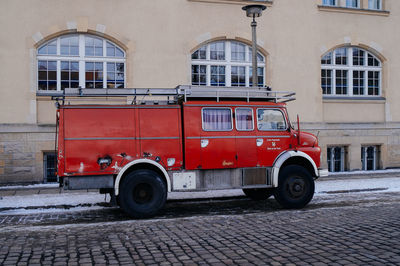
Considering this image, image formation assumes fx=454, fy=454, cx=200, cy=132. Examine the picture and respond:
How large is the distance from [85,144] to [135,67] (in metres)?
7.36

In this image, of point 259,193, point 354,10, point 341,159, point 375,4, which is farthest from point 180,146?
point 375,4

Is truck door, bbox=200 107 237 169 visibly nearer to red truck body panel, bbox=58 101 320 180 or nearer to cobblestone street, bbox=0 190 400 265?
red truck body panel, bbox=58 101 320 180

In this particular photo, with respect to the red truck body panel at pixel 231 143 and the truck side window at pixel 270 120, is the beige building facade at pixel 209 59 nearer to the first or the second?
the truck side window at pixel 270 120

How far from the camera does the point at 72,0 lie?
51.4ft

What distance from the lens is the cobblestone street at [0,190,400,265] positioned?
6207mm

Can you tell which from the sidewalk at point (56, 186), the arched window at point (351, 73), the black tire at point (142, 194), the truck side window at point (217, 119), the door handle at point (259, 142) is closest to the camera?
the black tire at point (142, 194)

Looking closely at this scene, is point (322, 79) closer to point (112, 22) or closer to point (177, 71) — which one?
point (177, 71)

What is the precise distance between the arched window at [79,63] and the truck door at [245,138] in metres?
7.10

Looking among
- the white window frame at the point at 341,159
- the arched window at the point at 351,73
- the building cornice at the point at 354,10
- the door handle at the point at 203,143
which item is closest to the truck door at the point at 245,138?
the door handle at the point at 203,143

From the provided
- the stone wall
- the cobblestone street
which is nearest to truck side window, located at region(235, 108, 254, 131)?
the cobblestone street

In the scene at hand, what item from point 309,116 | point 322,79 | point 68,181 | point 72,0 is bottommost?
point 68,181

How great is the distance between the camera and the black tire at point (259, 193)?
11762 mm

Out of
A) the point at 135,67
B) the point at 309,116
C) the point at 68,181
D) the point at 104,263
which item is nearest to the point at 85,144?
the point at 68,181

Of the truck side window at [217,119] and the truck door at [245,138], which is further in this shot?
the truck door at [245,138]
